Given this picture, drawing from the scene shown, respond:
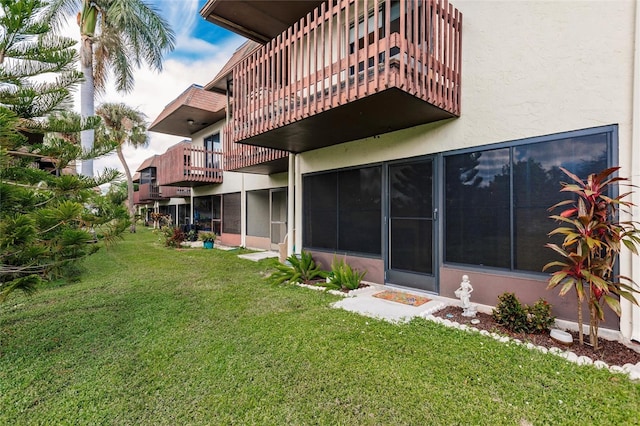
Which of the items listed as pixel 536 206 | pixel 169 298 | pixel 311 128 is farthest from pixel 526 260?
pixel 169 298

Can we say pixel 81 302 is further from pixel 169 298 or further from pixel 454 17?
pixel 454 17

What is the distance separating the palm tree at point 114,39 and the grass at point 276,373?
7.02 metres

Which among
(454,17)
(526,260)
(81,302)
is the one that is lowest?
(81,302)

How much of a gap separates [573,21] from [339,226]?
483 cm

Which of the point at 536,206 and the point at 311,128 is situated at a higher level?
the point at 311,128

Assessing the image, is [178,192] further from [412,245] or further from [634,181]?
[634,181]

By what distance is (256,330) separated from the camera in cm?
368

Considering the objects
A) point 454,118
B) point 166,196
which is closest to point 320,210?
point 454,118

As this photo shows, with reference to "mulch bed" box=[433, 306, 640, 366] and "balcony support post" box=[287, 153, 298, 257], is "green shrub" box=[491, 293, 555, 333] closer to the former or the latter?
"mulch bed" box=[433, 306, 640, 366]

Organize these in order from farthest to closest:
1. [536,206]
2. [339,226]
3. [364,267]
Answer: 1. [339,226]
2. [364,267]
3. [536,206]

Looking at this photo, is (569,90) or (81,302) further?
(81,302)

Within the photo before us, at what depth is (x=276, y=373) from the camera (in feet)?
8.87

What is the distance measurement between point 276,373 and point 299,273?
359cm

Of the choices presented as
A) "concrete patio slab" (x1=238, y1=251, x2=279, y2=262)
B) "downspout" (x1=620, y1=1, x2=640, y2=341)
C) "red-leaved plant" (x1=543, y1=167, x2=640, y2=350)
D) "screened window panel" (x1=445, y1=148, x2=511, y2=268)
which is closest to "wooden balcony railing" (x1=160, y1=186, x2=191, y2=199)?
"concrete patio slab" (x1=238, y1=251, x2=279, y2=262)
